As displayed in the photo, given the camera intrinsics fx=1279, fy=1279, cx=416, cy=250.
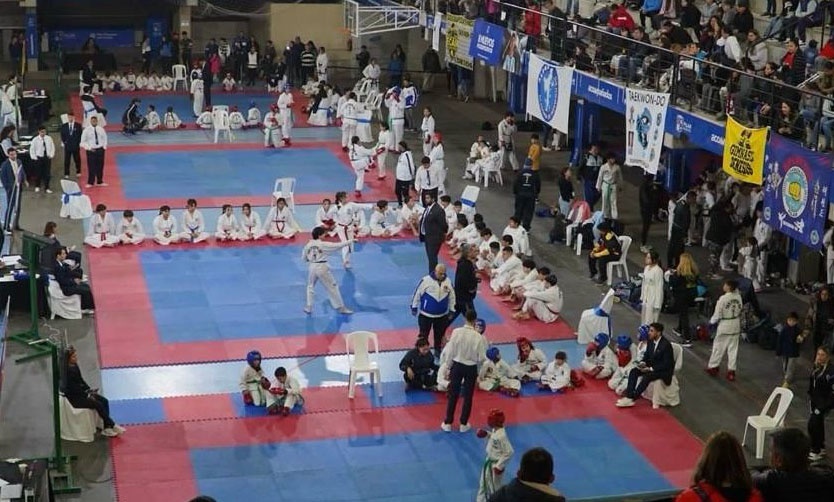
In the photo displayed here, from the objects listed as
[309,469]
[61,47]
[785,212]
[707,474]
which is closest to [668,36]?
[785,212]

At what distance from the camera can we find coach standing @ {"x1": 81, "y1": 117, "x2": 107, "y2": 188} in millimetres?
30219

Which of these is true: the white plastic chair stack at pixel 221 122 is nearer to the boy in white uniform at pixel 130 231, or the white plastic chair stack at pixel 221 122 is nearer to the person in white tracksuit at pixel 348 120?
the person in white tracksuit at pixel 348 120

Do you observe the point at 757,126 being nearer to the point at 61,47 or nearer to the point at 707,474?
the point at 707,474

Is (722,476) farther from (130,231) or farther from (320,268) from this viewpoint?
(130,231)

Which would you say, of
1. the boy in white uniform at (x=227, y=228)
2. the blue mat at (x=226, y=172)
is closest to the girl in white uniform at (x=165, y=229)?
the boy in white uniform at (x=227, y=228)

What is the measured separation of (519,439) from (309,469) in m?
2.99

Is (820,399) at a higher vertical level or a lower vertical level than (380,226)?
higher

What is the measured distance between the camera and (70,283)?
71.6ft

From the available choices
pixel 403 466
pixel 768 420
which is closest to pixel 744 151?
pixel 768 420

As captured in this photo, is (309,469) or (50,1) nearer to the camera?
(309,469)

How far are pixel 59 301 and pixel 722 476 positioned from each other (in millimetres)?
17017

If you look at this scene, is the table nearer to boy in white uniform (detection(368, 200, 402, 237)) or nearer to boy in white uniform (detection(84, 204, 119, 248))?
boy in white uniform (detection(84, 204, 119, 248))

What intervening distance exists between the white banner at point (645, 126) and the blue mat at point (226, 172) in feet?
27.2

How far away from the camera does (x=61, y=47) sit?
4900 centimetres
